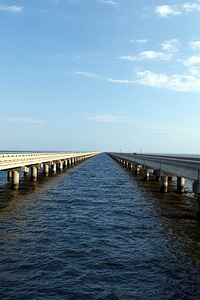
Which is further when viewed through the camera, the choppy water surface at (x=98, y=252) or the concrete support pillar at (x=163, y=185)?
the concrete support pillar at (x=163, y=185)

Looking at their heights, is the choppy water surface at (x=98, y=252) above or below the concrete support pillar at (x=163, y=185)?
below

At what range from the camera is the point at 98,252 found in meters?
11.8

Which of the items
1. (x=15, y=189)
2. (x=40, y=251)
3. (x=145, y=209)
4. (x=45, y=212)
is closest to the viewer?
(x=40, y=251)

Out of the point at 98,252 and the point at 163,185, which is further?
the point at 163,185

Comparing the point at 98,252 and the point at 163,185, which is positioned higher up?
the point at 163,185

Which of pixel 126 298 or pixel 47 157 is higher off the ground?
pixel 47 157

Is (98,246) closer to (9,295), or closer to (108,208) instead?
(9,295)

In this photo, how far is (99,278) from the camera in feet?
30.7

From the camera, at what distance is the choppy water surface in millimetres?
8664

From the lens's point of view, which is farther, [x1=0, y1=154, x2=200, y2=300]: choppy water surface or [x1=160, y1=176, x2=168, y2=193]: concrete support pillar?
[x1=160, y1=176, x2=168, y2=193]: concrete support pillar

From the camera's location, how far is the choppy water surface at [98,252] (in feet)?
28.4

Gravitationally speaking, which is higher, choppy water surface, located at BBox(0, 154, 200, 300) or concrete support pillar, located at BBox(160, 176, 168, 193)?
concrete support pillar, located at BBox(160, 176, 168, 193)

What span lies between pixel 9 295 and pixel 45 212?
11370mm

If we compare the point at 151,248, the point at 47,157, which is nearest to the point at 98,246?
the point at 151,248
